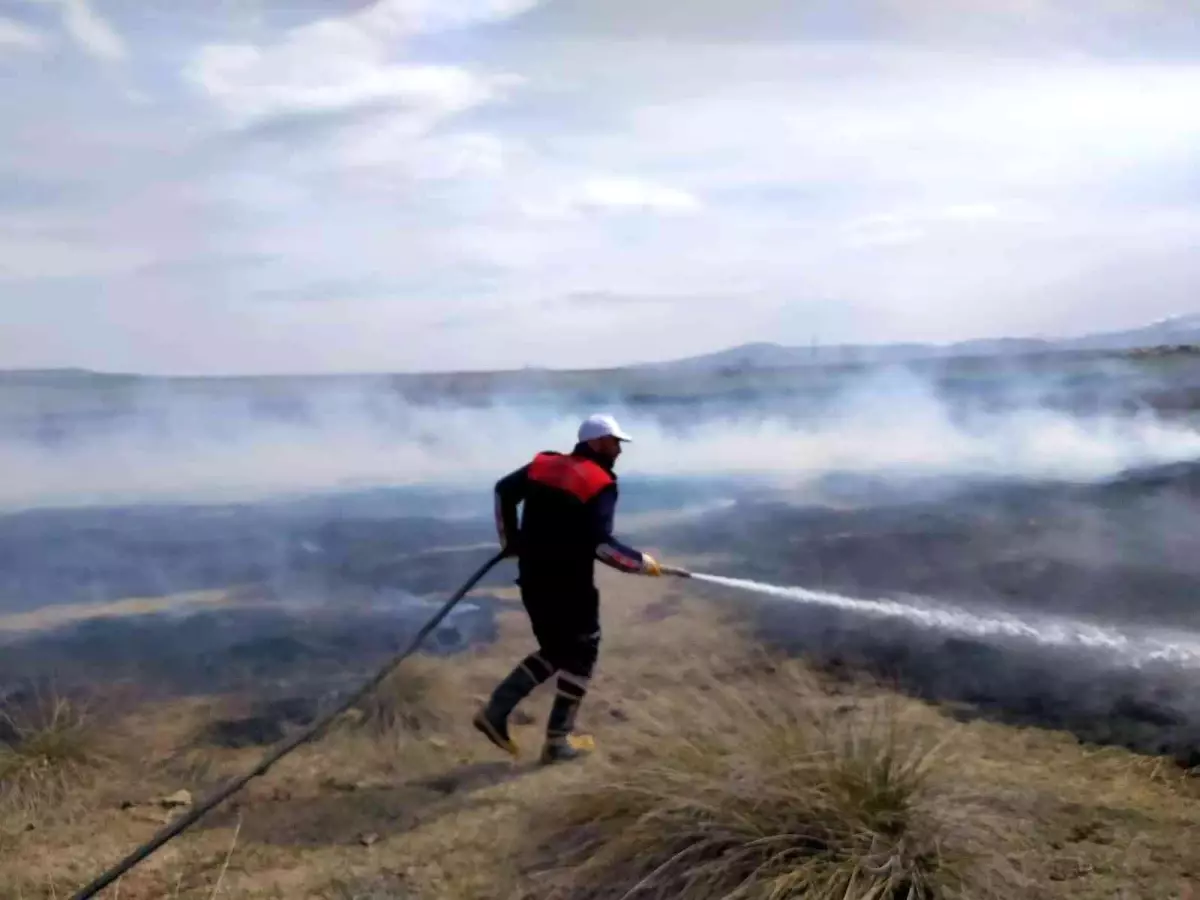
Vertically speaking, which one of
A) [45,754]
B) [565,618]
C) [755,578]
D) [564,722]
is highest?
[565,618]

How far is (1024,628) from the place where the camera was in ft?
20.6

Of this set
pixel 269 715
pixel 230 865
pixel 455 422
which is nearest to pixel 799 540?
pixel 455 422

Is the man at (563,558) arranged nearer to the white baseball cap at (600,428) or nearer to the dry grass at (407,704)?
the white baseball cap at (600,428)

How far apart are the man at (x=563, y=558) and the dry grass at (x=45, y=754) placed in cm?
197

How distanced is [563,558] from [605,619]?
220 centimetres

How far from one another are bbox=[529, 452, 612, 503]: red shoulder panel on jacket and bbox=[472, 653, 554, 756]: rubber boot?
82 cm

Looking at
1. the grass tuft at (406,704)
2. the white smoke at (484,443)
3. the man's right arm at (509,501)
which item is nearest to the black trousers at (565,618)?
the man's right arm at (509,501)

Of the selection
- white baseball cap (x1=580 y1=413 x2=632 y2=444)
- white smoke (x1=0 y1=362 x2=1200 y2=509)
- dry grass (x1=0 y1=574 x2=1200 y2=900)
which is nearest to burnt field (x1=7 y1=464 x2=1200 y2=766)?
white smoke (x1=0 y1=362 x2=1200 y2=509)

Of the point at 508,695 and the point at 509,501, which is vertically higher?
the point at 509,501

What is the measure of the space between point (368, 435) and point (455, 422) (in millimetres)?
578

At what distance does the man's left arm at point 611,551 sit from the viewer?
4664mm

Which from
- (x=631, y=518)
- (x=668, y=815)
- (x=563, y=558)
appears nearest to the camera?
(x=668, y=815)

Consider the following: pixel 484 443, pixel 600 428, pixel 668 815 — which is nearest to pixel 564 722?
pixel 600 428

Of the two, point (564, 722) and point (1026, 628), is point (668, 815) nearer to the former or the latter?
point (564, 722)
